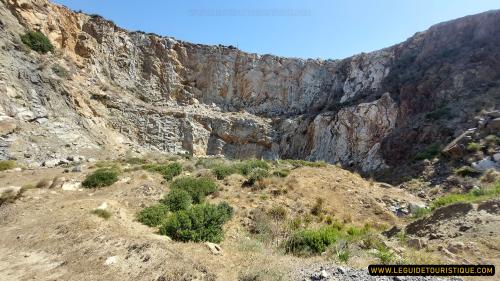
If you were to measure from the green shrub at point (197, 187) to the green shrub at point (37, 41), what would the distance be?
20.7 meters

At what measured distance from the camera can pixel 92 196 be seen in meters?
13.0

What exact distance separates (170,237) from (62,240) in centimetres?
267

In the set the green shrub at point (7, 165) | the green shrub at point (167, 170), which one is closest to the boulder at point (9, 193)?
the green shrub at point (167, 170)

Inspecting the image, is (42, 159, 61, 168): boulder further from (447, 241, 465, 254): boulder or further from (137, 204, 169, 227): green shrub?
(447, 241, 465, 254): boulder

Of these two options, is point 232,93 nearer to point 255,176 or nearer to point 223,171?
point 223,171


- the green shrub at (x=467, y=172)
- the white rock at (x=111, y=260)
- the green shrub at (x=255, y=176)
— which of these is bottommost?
the green shrub at (x=467, y=172)

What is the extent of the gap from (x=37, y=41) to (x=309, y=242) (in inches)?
1118

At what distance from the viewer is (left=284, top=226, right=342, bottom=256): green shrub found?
820 centimetres

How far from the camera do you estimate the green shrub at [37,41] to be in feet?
91.2

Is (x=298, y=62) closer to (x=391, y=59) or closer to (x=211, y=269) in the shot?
(x=391, y=59)

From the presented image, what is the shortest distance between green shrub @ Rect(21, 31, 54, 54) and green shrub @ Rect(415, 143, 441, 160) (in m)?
28.1

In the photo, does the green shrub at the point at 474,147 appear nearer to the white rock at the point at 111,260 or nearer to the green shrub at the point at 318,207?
the green shrub at the point at 318,207

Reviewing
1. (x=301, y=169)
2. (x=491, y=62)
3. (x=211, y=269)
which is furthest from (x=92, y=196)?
(x=491, y=62)

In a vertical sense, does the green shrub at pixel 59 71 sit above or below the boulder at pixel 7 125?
above
